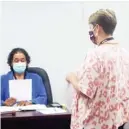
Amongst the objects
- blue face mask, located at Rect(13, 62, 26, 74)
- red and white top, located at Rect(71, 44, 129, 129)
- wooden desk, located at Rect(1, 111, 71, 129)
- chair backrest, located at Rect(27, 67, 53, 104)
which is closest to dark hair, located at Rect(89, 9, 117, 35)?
red and white top, located at Rect(71, 44, 129, 129)

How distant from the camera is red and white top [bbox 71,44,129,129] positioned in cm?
154

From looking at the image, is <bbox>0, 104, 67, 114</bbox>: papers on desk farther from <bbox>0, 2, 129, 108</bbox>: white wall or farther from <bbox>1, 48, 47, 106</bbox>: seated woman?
<bbox>0, 2, 129, 108</bbox>: white wall

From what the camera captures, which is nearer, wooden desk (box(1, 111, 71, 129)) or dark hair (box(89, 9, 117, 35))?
dark hair (box(89, 9, 117, 35))

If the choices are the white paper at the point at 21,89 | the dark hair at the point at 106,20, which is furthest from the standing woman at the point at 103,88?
the white paper at the point at 21,89

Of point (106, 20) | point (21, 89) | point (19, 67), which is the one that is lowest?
point (21, 89)

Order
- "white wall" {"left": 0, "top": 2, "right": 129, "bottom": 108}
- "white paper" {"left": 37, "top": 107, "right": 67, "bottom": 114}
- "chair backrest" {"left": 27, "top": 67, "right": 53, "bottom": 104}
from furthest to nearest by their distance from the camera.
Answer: "white wall" {"left": 0, "top": 2, "right": 129, "bottom": 108} < "chair backrest" {"left": 27, "top": 67, "right": 53, "bottom": 104} < "white paper" {"left": 37, "top": 107, "right": 67, "bottom": 114}

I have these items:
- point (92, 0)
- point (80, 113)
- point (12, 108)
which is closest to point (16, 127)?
point (12, 108)

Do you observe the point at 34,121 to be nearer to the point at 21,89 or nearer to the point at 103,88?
the point at 21,89

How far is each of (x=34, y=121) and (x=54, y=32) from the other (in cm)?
110

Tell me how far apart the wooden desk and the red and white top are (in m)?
0.44

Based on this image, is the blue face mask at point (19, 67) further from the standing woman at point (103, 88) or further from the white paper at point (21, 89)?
the standing woman at point (103, 88)

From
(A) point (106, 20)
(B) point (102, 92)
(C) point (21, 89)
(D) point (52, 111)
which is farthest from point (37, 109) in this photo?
(A) point (106, 20)

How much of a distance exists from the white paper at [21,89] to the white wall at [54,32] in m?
0.62

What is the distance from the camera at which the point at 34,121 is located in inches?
88.4
